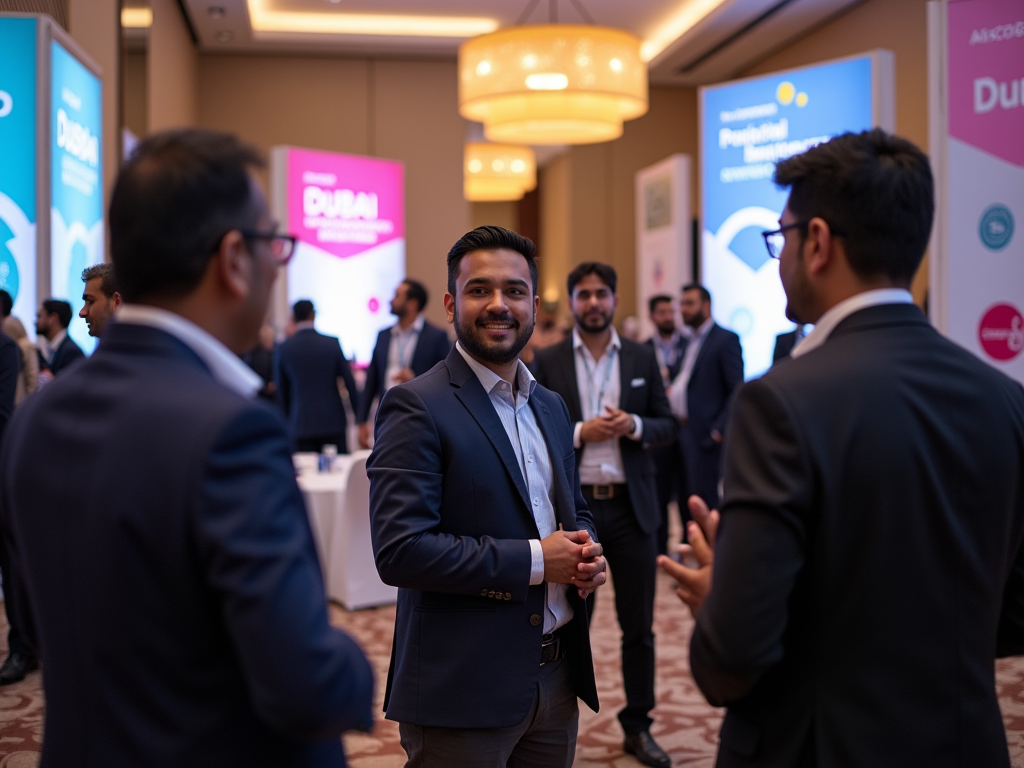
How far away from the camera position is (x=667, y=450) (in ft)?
21.3

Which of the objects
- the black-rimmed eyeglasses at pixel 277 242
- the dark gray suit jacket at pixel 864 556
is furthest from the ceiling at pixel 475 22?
the black-rimmed eyeglasses at pixel 277 242

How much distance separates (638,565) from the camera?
351 centimetres

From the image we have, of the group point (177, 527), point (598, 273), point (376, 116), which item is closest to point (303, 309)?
point (598, 273)


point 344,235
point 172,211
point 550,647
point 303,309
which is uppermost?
point 344,235

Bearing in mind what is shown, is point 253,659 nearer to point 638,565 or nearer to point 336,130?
point 638,565

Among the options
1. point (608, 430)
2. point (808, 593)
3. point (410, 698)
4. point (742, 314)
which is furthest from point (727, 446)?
point (742, 314)

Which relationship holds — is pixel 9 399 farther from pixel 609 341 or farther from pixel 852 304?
pixel 852 304

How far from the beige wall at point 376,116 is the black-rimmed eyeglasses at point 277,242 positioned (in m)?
11.5

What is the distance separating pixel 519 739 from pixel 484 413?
2.36 feet

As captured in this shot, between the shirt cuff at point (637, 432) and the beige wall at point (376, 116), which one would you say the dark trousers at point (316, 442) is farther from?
the beige wall at point (376, 116)

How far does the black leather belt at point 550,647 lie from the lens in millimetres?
2131

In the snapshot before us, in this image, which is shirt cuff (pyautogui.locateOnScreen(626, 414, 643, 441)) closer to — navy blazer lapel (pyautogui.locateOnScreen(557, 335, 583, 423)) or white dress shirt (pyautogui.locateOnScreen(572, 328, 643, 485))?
white dress shirt (pyautogui.locateOnScreen(572, 328, 643, 485))

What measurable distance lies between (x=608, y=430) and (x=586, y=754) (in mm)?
1288

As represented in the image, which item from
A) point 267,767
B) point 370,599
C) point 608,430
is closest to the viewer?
point 267,767
